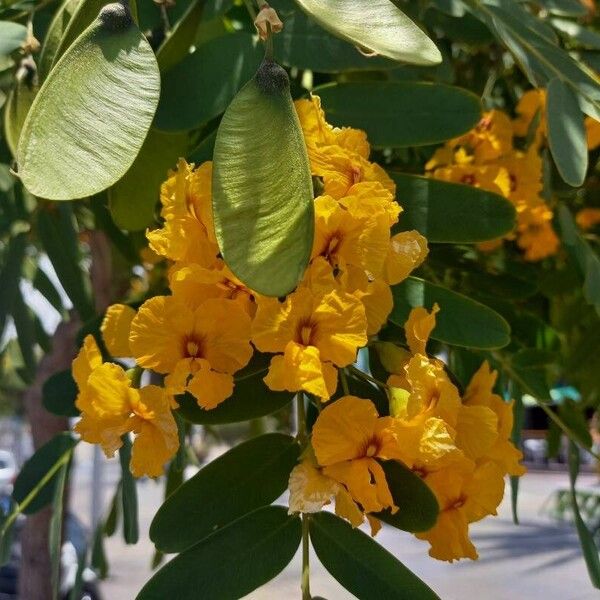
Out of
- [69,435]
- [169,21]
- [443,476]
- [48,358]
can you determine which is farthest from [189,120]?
[48,358]

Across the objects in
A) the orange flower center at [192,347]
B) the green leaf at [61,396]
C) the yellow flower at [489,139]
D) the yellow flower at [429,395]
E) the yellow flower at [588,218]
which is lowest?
the green leaf at [61,396]

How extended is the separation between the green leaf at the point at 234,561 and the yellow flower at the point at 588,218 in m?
0.57

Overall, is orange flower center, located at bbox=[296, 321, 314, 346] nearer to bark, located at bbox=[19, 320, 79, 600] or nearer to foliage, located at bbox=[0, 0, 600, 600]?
foliage, located at bbox=[0, 0, 600, 600]

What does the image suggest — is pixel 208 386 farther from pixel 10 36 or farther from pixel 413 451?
pixel 10 36

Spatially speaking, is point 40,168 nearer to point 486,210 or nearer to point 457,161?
point 486,210

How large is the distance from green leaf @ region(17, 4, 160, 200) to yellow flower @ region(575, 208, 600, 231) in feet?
2.26

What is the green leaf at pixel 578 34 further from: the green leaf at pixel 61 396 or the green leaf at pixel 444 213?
the green leaf at pixel 61 396

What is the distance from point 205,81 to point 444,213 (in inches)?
6.2

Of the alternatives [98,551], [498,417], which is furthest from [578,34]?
[98,551]

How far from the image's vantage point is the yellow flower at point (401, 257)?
0.44m

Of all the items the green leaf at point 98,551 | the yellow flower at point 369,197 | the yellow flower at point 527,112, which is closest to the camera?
the yellow flower at point 369,197

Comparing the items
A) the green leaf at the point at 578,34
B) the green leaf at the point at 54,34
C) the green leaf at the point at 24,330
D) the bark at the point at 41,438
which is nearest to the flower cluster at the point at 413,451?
the green leaf at the point at 54,34

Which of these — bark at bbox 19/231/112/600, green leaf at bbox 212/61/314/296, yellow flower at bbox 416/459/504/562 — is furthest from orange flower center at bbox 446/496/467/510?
bark at bbox 19/231/112/600

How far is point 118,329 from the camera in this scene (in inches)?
18.6
